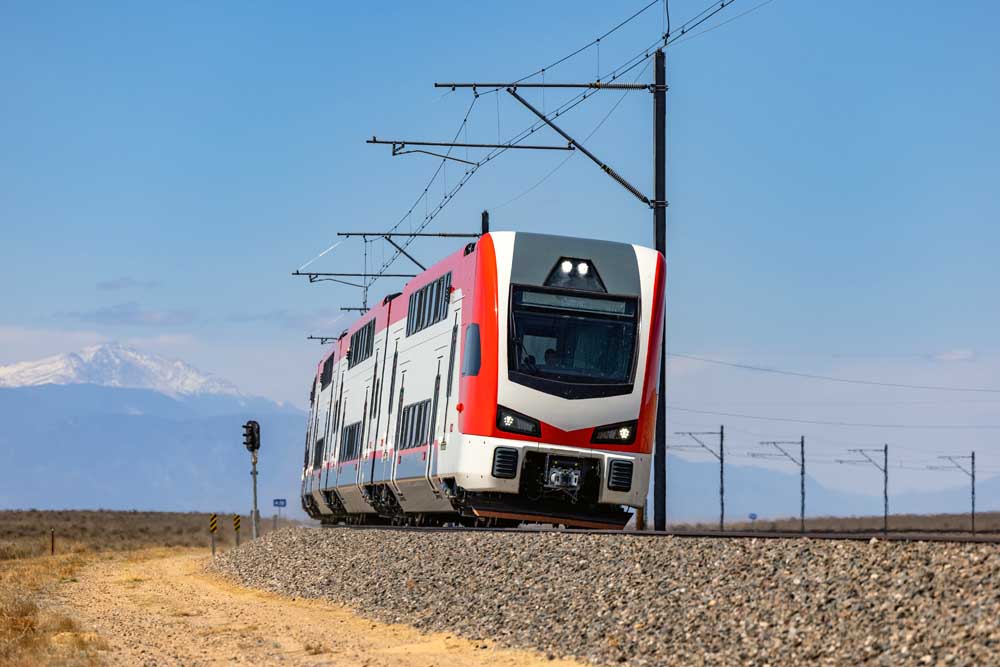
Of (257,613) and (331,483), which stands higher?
(331,483)

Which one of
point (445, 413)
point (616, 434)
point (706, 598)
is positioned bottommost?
point (706, 598)

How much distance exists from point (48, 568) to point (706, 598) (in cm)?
3684

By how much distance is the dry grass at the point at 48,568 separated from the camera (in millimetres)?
19422

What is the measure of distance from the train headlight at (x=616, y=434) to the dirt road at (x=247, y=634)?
463cm

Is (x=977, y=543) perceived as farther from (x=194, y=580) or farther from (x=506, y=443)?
(x=194, y=580)

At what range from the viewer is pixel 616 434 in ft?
76.5

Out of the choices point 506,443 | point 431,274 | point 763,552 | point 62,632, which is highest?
point 431,274

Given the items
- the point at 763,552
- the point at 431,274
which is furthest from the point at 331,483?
the point at 763,552

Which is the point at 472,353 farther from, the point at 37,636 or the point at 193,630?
the point at 37,636

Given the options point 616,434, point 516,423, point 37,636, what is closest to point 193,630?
point 37,636

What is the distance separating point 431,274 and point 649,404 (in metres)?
5.77

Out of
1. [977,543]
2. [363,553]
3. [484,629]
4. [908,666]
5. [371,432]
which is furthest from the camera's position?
[371,432]

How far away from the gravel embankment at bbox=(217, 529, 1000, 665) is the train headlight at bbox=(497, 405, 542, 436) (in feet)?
6.08

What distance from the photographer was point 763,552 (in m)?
14.9
